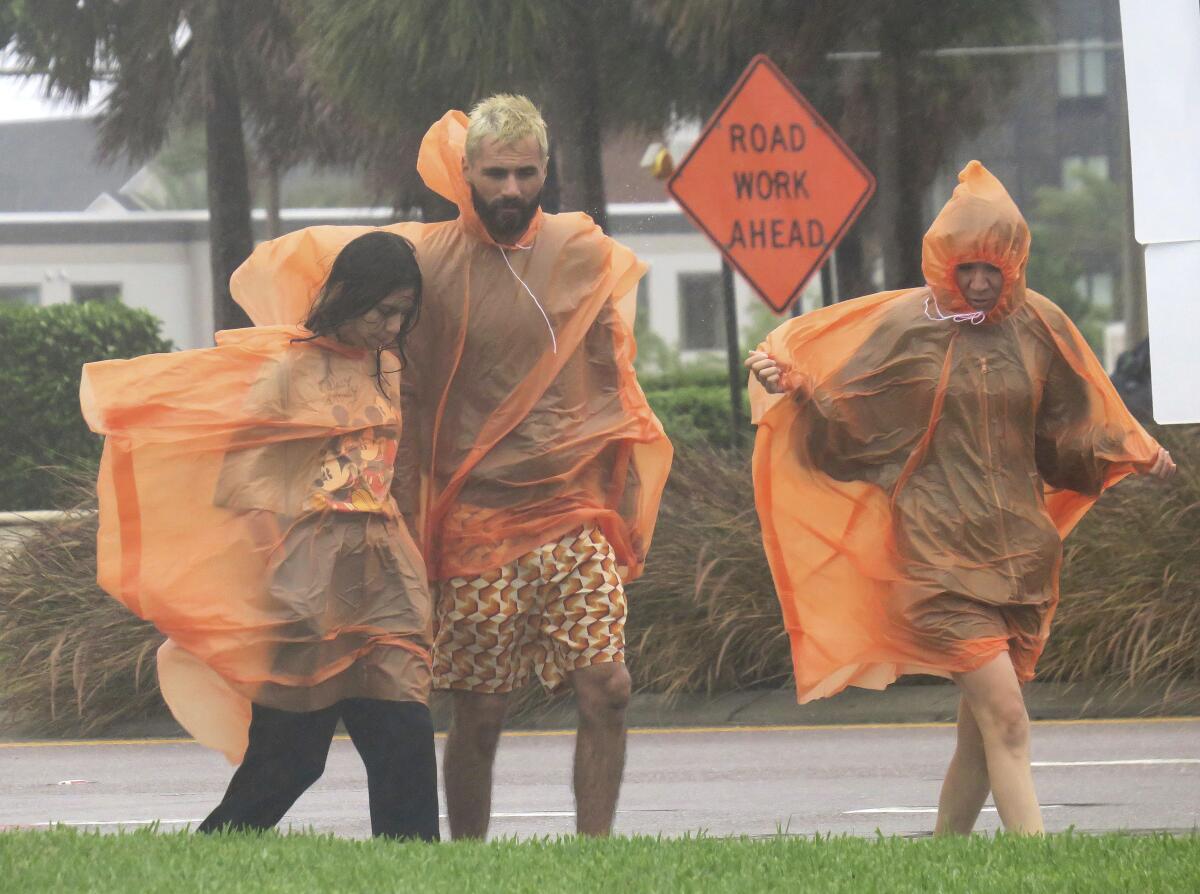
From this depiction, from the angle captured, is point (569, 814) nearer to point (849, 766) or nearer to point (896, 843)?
point (849, 766)

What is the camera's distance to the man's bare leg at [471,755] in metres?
5.65

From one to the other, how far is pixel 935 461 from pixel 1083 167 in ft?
31.9

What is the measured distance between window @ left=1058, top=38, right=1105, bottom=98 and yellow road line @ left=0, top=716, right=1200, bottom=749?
21.4 feet

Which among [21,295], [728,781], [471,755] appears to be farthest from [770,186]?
[471,755]

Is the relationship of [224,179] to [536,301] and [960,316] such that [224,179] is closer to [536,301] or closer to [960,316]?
[536,301]

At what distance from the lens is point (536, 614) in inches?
221

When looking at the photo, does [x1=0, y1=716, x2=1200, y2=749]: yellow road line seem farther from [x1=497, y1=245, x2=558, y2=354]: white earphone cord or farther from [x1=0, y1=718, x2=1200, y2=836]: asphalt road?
[x1=497, y1=245, x2=558, y2=354]: white earphone cord

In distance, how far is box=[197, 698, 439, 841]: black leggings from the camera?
17.2ft

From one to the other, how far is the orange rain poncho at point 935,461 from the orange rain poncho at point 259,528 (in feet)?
3.92

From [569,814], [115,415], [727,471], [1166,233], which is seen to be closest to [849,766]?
[569,814]

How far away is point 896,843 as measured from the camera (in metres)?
5.30

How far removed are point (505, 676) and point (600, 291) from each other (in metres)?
1.03

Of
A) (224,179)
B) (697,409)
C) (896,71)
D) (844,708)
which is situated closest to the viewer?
(844,708)

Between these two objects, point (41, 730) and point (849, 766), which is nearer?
point (849, 766)
